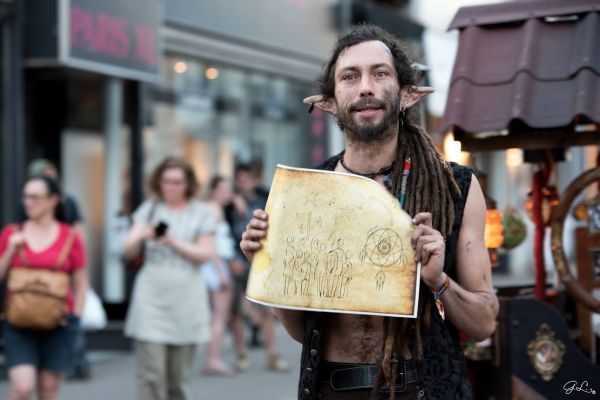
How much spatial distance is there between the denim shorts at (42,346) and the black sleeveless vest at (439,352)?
3.79 m

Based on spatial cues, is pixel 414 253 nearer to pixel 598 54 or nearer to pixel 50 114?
pixel 598 54

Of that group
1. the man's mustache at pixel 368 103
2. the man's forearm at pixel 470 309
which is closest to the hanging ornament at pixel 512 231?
the man's forearm at pixel 470 309

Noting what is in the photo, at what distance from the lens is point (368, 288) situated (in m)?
2.92

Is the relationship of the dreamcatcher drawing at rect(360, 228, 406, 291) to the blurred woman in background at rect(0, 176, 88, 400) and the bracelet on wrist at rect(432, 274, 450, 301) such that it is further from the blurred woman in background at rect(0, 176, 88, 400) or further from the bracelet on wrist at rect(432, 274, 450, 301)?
the blurred woman in background at rect(0, 176, 88, 400)

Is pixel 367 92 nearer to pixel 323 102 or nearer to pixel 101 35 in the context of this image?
pixel 323 102

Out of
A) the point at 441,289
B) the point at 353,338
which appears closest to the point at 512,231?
the point at 353,338

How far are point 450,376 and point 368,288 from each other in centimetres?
38

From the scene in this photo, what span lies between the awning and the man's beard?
112cm

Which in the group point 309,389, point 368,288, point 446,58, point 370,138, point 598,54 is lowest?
point 309,389

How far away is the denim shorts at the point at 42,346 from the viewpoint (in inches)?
258

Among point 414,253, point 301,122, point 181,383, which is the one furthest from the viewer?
point 301,122

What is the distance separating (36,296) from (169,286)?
947 millimetres

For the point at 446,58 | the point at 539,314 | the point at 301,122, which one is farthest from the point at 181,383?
the point at 301,122

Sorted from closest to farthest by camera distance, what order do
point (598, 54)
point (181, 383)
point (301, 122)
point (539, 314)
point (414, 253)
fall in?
point (414, 253) < point (598, 54) < point (539, 314) < point (181, 383) < point (301, 122)
